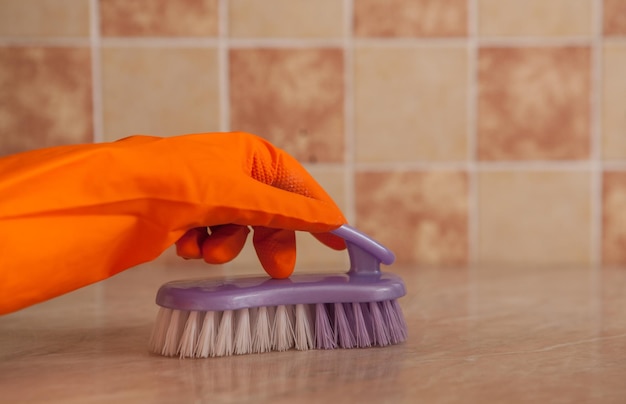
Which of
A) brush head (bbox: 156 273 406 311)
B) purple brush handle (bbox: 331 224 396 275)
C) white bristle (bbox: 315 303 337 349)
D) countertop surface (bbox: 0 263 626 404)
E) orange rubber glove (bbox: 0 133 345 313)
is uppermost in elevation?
orange rubber glove (bbox: 0 133 345 313)

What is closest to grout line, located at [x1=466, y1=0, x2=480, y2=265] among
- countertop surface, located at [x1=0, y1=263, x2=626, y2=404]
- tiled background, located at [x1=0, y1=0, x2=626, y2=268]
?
tiled background, located at [x1=0, y1=0, x2=626, y2=268]

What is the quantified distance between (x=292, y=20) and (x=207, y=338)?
0.85 meters

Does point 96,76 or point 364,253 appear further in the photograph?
point 96,76

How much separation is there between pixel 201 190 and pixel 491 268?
2.75 ft

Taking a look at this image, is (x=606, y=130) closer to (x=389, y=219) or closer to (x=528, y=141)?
(x=528, y=141)

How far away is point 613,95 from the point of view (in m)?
1.48

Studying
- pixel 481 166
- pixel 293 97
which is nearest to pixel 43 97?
pixel 293 97

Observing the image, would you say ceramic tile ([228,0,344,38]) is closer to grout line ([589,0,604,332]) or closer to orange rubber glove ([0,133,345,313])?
grout line ([589,0,604,332])

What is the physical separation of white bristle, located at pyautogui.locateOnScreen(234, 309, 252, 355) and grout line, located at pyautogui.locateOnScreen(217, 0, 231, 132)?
76cm

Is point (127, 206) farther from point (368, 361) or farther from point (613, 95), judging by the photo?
point (613, 95)

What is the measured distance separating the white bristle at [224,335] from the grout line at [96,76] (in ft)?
2.65

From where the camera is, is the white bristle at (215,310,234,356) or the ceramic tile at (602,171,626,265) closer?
the white bristle at (215,310,234,356)

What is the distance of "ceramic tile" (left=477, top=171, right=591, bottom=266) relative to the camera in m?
1.49

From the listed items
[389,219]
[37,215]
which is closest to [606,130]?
[389,219]
